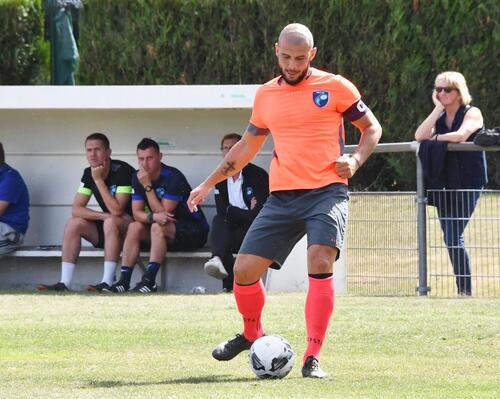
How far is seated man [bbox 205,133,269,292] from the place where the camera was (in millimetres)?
13773

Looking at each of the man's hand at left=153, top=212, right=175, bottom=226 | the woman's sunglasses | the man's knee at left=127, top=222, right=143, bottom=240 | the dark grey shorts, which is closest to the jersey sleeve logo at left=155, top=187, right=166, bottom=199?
the man's hand at left=153, top=212, right=175, bottom=226

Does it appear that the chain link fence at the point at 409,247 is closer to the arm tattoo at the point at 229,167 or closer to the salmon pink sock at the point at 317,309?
the arm tattoo at the point at 229,167

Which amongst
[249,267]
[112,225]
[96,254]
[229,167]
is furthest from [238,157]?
[96,254]

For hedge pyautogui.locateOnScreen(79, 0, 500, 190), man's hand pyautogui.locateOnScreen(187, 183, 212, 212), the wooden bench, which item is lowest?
the wooden bench

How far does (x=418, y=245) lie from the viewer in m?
13.6

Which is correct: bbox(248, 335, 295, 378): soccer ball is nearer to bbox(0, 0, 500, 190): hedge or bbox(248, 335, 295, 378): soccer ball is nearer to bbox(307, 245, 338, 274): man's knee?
bbox(307, 245, 338, 274): man's knee

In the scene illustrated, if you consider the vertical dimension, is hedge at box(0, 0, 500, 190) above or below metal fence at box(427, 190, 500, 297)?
above

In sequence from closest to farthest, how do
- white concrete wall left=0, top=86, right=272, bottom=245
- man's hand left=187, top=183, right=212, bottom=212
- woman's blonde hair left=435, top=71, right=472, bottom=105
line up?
man's hand left=187, top=183, right=212, bottom=212, woman's blonde hair left=435, top=71, right=472, bottom=105, white concrete wall left=0, top=86, right=272, bottom=245

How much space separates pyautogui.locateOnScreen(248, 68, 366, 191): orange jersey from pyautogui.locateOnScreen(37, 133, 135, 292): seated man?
21.2 feet

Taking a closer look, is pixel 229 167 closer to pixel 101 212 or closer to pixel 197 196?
pixel 197 196

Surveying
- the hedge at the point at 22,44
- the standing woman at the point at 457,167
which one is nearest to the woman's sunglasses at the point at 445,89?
the standing woman at the point at 457,167

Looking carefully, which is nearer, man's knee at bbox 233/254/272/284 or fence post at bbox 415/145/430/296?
man's knee at bbox 233/254/272/284

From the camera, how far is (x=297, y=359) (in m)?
8.91

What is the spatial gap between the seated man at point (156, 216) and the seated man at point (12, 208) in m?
1.39
